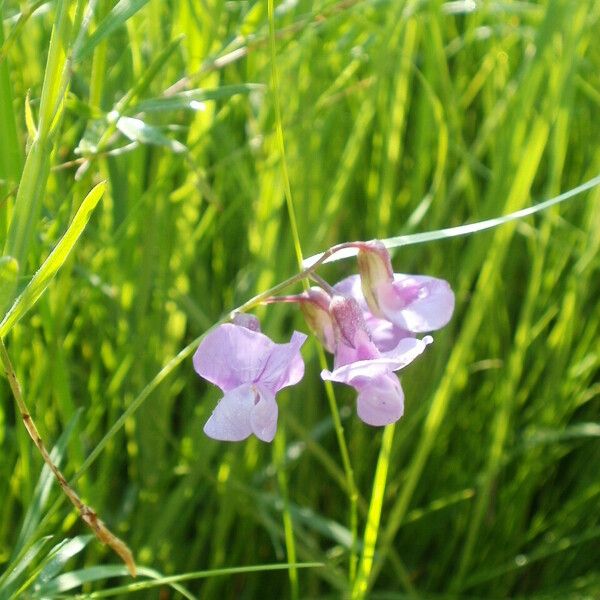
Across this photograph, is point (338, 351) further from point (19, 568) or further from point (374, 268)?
point (19, 568)

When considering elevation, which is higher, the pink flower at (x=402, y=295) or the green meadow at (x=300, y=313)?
the pink flower at (x=402, y=295)

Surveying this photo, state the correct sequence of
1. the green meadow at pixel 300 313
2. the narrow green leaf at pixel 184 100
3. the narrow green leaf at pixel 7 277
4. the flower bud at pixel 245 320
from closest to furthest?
the narrow green leaf at pixel 7 277, the flower bud at pixel 245 320, the narrow green leaf at pixel 184 100, the green meadow at pixel 300 313

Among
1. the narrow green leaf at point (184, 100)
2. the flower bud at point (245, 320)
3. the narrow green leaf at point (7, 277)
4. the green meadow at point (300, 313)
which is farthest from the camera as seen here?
the green meadow at point (300, 313)

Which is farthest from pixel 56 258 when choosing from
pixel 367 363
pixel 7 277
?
pixel 367 363

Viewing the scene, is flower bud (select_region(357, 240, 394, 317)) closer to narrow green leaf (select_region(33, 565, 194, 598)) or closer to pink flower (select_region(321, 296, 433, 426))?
pink flower (select_region(321, 296, 433, 426))

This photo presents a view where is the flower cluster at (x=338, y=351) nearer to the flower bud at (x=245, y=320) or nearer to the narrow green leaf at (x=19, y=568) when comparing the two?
the flower bud at (x=245, y=320)

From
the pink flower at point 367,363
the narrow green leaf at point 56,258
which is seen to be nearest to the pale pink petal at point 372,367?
the pink flower at point 367,363
